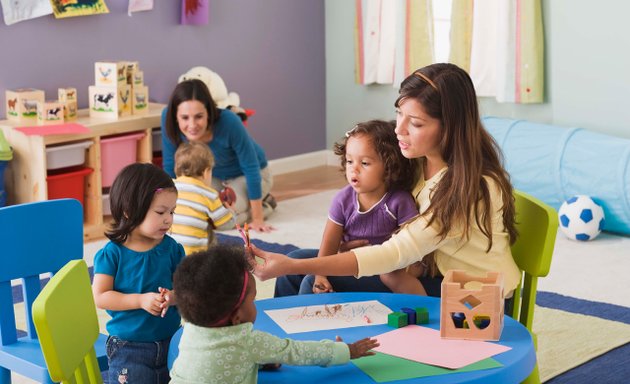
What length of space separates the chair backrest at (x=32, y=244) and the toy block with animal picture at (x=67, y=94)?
6.96ft

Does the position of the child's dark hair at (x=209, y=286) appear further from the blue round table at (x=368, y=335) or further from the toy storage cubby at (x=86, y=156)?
the toy storage cubby at (x=86, y=156)

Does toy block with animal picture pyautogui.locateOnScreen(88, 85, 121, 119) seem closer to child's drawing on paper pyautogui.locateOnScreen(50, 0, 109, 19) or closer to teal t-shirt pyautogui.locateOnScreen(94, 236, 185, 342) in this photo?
child's drawing on paper pyautogui.locateOnScreen(50, 0, 109, 19)

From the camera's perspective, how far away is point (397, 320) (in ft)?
6.11

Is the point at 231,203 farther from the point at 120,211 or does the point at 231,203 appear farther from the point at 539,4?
the point at 120,211

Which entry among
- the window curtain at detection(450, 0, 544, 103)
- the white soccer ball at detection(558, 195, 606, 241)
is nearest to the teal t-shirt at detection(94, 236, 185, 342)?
the white soccer ball at detection(558, 195, 606, 241)

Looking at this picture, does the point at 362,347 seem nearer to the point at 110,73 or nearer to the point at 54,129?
the point at 54,129

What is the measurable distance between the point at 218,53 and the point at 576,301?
100 inches

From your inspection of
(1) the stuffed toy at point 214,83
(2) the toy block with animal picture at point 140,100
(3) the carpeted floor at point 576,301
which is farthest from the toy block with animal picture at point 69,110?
(1) the stuffed toy at point 214,83

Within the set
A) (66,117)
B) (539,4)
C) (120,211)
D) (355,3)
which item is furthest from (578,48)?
(120,211)

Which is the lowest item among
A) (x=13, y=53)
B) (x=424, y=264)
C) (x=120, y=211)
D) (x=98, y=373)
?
(x=98, y=373)

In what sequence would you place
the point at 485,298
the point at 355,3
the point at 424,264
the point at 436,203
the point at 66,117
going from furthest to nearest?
1. the point at 355,3
2. the point at 66,117
3. the point at 424,264
4. the point at 436,203
5. the point at 485,298

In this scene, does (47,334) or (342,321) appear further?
(342,321)

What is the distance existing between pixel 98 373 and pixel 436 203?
0.77 metres

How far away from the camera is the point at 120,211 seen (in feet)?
6.91
